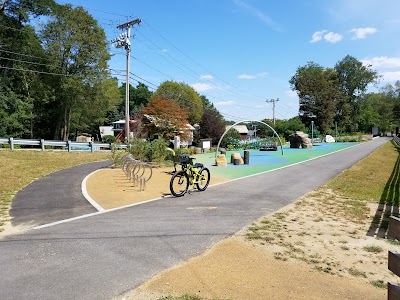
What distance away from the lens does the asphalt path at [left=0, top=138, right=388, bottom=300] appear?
423 cm

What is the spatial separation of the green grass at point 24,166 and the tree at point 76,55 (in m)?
14.6

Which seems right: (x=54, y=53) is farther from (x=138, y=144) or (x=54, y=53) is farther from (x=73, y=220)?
(x=73, y=220)

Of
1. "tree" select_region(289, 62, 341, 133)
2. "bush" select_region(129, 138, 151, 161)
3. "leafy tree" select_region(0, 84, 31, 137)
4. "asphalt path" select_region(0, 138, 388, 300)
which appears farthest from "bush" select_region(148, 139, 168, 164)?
"tree" select_region(289, 62, 341, 133)

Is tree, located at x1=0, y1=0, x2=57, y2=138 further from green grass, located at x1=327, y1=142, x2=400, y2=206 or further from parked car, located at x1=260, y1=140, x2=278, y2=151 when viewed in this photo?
green grass, located at x1=327, y1=142, x2=400, y2=206

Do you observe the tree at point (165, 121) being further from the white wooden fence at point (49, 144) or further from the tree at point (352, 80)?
the tree at point (352, 80)

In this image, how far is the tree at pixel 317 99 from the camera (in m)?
62.8

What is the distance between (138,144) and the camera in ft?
59.6

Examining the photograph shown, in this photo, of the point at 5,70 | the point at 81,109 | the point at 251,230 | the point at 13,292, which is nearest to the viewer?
the point at 13,292

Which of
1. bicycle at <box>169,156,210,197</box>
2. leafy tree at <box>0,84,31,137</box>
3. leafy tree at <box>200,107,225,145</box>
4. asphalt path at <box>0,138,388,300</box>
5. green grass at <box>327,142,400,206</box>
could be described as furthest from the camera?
leafy tree at <box>200,107,225,145</box>

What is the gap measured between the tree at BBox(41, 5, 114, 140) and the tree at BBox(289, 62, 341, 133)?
4315cm

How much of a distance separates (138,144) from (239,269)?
1418 centimetres

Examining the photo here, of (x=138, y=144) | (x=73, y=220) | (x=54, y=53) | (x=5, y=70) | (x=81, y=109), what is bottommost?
(x=73, y=220)

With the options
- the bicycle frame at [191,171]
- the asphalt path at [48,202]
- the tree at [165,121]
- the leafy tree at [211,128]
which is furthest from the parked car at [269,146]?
the bicycle frame at [191,171]

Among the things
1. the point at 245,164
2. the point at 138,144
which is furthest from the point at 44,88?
the point at 245,164
